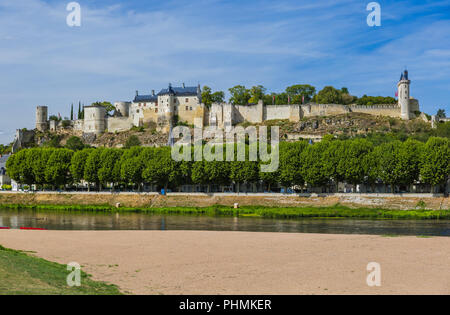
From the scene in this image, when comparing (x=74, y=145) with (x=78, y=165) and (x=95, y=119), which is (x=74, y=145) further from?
(x=78, y=165)

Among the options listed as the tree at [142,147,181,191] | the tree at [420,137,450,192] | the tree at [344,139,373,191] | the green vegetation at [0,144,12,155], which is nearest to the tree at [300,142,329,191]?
the tree at [344,139,373,191]

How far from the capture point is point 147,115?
11281 cm

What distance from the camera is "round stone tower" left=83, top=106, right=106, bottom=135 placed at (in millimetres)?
115438

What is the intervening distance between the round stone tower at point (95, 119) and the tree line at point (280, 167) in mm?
48856

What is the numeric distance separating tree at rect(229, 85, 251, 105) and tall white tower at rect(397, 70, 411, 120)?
34.7 meters

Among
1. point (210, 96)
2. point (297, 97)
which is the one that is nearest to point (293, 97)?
point (297, 97)

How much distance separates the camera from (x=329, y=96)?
4331 inches

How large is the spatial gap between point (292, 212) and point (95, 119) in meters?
79.8

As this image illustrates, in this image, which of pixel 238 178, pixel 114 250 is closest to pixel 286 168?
pixel 238 178

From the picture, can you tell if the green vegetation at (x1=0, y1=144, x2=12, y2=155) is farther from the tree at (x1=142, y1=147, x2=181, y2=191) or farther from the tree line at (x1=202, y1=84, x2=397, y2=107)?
the tree at (x1=142, y1=147, x2=181, y2=191)

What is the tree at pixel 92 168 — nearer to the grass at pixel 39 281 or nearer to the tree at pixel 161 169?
the tree at pixel 161 169

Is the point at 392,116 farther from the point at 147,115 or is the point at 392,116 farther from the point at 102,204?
the point at 102,204

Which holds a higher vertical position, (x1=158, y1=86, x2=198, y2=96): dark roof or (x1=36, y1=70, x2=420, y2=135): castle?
(x1=158, y1=86, x2=198, y2=96): dark roof

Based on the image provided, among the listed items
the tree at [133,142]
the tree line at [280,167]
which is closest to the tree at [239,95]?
the tree at [133,142]
